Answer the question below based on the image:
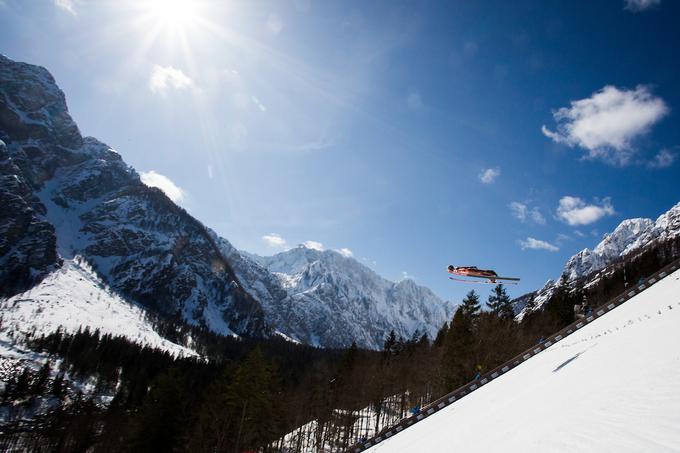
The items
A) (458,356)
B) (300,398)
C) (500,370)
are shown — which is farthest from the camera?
(300,398)

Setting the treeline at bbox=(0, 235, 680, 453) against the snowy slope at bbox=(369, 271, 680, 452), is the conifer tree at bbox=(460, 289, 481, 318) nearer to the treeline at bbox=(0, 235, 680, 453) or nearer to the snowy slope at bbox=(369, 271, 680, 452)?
the treeline at bbox=(0, 235, 680, 453)

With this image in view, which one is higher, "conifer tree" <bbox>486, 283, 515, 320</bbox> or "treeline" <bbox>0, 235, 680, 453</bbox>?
"conifer tree" <bbox>486, 283, 515, 320</bbox>

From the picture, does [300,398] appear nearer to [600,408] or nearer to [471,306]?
[471,306]

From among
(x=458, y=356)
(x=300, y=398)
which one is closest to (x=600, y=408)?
(x=458, y=356)

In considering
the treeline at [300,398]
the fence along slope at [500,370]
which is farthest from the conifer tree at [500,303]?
the fence along slope at [500,370]

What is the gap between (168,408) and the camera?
39.0m

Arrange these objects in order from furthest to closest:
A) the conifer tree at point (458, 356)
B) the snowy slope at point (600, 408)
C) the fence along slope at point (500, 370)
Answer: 1. the conifer tree at point (458, 356)
2. the fence along slope at point (500, 370)
3. the snowy slope at point (600, 408)

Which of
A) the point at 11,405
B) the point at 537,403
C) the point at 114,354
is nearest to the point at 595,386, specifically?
the point at 537,403

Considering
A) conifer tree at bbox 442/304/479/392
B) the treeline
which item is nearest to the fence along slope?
the treeline

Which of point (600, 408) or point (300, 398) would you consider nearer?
point (600, 408)

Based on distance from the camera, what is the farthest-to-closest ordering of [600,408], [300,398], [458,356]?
[300,398]
[458,356]
[600,408]

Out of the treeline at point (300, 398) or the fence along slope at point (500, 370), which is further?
the treeline at point (300, 398)

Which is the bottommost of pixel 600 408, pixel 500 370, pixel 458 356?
pixel 600 408

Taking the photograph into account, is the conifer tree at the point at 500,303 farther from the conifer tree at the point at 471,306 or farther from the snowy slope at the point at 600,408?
the snowy slope at the point at 600,408
